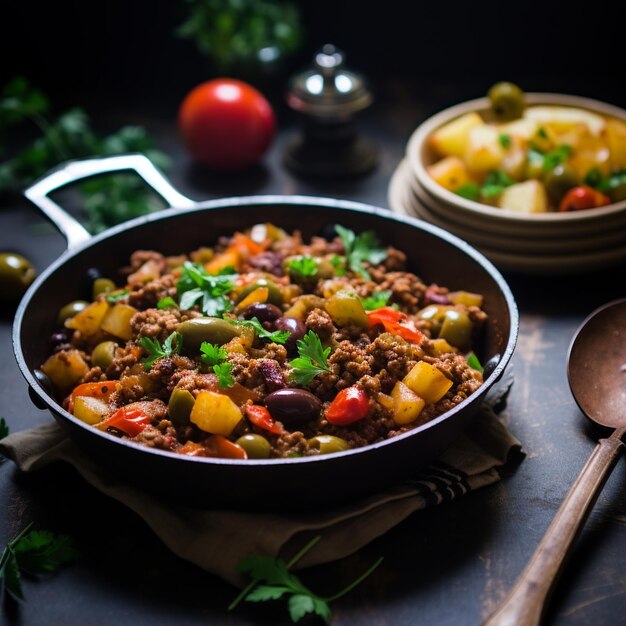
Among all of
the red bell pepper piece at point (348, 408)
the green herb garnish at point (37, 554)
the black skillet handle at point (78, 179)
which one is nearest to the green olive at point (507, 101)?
the black skillet handle at point (78, 179)

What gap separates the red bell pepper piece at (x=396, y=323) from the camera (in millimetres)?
2732

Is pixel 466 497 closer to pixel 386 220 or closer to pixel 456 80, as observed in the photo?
pixel 386 220

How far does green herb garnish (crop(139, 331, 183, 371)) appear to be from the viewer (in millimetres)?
2623

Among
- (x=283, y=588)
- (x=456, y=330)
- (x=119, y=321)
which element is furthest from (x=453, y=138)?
(x=283, y=588)

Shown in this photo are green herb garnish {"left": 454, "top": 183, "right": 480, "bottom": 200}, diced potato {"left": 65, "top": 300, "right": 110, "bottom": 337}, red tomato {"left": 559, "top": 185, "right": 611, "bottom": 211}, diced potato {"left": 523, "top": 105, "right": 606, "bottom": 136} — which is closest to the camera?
diced potato {"left": 65, "top": 300, "right": 110, "bottom": 337}

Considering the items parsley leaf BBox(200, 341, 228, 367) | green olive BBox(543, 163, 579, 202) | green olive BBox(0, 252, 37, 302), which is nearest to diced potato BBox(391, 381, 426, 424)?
parsley leaf BBox(200, 341, 228, 367)

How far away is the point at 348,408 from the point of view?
243 centimetres

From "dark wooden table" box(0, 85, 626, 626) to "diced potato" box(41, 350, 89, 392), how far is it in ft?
0.65

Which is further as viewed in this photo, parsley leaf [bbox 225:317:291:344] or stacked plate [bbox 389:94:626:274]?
stacked plate [bbox 389:94:626:274]

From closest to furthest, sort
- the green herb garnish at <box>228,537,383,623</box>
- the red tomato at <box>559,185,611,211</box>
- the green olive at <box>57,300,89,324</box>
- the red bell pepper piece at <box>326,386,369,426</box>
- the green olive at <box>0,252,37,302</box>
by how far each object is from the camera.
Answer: the green herb garnish at <box>228,537,383,623</box> < the red bell pepper piece at <box>326,386,369,426</box> < the green olive at <box>57,300,89,324</box> < the green olive at <box>0,252,37,302</box> < the red tomato at <box>559,185,611,211</box>

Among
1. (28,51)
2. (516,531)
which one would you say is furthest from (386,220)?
(28,51)

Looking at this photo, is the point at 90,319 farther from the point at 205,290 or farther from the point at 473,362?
the point at 473,362

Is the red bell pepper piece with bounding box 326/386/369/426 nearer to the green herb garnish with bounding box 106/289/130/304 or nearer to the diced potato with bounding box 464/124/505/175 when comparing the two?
the green herb garnish with bounding box 106/289/130/304

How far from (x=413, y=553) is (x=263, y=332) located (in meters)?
0.78
